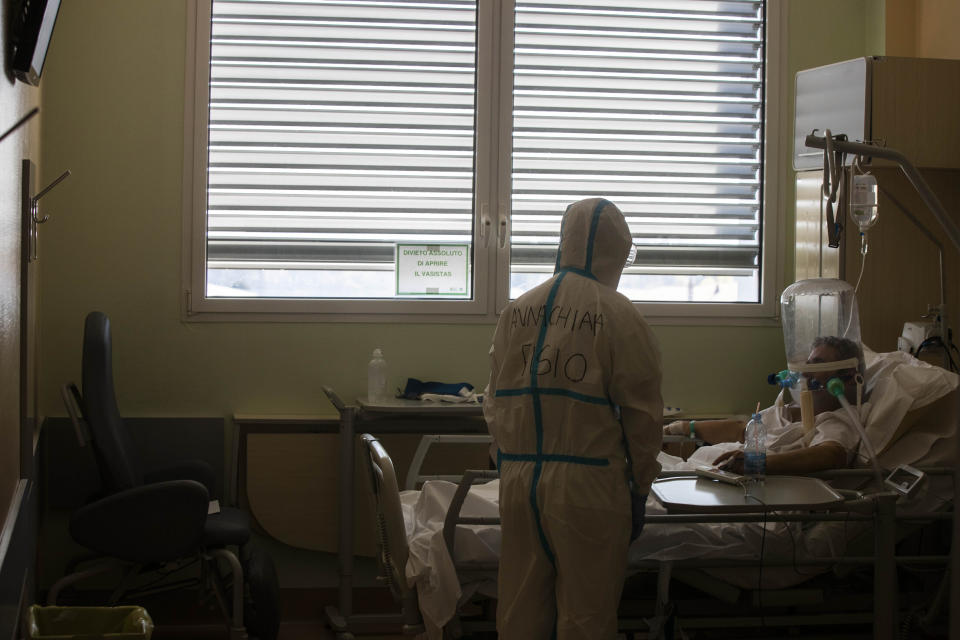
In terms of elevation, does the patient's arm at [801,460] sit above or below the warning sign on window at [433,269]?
below

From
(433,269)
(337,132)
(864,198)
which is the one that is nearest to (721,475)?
(864,198)

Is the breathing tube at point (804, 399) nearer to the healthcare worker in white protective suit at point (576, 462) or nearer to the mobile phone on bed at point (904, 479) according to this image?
the mobile phone on bed at point (904, 479)

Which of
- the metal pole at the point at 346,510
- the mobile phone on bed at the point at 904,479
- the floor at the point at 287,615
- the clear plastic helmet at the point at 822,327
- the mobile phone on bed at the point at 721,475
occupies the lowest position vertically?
the floor at the point at 287,615

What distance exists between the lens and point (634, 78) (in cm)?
453

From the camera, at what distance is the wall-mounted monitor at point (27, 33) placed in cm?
231

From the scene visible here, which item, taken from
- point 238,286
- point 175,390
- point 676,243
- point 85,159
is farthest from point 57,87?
point 676,243

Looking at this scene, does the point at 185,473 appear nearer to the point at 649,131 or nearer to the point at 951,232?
the point at 649,131

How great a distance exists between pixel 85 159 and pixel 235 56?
0.79 metres

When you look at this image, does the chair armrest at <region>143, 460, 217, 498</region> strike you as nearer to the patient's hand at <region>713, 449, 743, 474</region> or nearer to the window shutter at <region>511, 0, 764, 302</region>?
the window shutter at <region>511, 0, 764, 302</region>

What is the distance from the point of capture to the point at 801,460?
295cm

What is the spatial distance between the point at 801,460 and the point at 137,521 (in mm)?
2191

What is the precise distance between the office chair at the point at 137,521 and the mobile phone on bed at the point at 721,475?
1.67 meters

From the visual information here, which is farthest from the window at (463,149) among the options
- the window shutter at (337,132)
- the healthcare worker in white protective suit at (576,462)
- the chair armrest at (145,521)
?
the healthcare worker in white protective suit at (576,462)

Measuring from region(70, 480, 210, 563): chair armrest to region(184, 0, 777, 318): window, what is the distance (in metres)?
1.14
